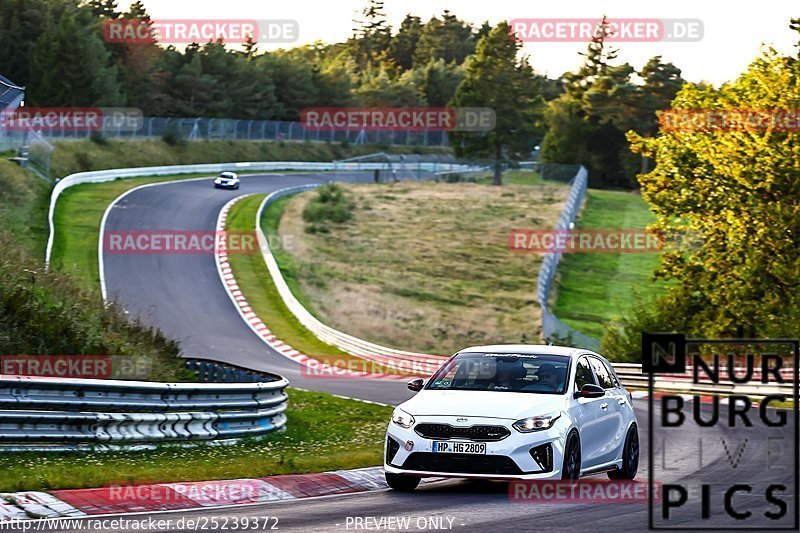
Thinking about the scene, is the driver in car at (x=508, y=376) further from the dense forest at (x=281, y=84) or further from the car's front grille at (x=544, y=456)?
the dense forest at (x=281, y=84)

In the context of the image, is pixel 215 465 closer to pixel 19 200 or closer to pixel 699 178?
pixel 699 178

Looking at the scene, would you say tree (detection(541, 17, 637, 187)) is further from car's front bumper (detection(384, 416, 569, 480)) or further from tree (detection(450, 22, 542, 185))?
car's front bumper (detection(384, 416, 569, 480))

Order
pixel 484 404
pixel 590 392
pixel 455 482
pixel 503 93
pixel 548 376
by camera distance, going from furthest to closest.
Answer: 1. pixel 503 93
2. pixel 455 482
3. pixel 548 376
4. pixel 590 392
5. pixel 484 404

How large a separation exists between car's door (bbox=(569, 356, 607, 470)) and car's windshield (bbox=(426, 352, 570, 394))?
0.23 metres

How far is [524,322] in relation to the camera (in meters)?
51.7

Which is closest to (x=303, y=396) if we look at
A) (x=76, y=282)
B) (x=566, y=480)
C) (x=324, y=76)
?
(x=76, y=282)

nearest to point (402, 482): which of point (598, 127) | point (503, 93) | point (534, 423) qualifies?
point (534, 423)

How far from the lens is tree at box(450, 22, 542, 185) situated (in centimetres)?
10825

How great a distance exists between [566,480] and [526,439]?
2.41 ft

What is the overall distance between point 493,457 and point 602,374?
302 cm

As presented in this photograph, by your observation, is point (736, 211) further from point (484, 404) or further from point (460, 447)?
point (460, 447)

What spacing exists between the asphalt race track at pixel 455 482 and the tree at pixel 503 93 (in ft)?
203

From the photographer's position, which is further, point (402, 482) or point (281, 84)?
point (281, 84)

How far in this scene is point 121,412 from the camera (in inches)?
583
